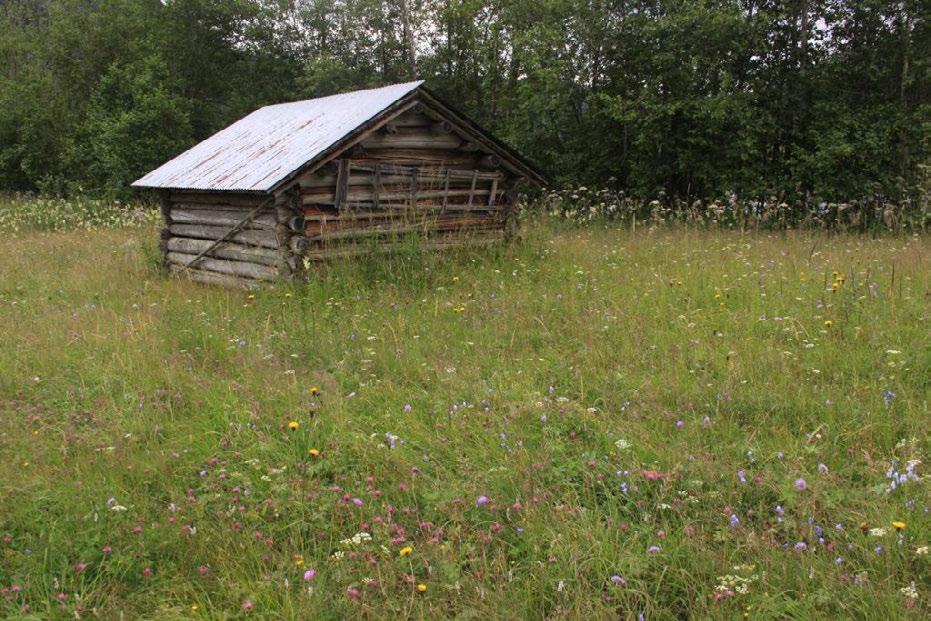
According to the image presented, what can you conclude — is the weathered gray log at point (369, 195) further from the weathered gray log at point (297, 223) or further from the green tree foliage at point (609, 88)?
the green tree foliage at point (609, 88)

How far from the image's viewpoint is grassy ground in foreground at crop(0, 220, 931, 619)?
2932mm

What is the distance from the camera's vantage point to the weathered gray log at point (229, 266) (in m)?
9.52

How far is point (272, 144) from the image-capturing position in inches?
417

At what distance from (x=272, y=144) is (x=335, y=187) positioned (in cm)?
170

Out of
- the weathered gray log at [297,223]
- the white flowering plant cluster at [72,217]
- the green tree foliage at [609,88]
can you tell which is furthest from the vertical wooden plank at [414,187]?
the white flowering plant cluster at [72,217]

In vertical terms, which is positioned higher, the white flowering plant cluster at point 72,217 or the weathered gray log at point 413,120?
the weathered gray log at point 413,120

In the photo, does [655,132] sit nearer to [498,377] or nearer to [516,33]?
[516,33]

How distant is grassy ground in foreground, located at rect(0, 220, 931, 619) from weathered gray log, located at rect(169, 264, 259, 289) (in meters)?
2.31

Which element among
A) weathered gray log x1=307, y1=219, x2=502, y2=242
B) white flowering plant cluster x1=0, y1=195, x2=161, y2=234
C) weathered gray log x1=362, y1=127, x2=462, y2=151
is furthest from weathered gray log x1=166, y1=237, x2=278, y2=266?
white flowering plant cluster x1=0, y1=195, x2=161, y2=234

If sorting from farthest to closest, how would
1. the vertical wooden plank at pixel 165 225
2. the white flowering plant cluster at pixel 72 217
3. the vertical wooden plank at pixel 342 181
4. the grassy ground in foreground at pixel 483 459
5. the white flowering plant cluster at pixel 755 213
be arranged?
the white flowering plant cluster at pixel 72 217, the white flowering plant cluster at pixel 755 213, the vertical wooden plank at pixel 165 225, the vertical wooden plank at pixel 342 181, the grassy ground in foreground at pixel 483 459

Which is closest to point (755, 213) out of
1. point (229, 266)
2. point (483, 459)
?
point (229, 266)

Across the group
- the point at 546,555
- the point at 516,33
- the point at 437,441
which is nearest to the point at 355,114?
the point at 437,441

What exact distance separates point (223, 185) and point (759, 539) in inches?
331

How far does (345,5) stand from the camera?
2889 centimetres
